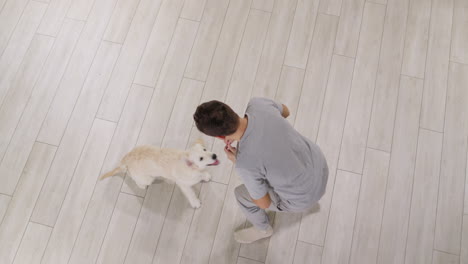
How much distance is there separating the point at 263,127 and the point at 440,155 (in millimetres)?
1531

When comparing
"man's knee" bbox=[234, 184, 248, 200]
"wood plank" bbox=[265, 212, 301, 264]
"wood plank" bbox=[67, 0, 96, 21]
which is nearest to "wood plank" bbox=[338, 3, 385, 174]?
"wood plank" bbox=[265, 212, 301, 264]

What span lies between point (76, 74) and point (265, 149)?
187 cm

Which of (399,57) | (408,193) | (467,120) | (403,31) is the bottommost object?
(408,193)

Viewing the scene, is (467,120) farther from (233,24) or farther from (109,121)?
(109,121)

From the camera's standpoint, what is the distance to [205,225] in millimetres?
2135

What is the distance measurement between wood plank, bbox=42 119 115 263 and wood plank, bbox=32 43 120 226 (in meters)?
0.04

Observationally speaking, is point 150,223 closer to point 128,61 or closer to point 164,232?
point 164,232

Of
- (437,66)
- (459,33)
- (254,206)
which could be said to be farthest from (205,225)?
(459,33)

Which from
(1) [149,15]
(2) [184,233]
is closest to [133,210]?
(2) [184,233]

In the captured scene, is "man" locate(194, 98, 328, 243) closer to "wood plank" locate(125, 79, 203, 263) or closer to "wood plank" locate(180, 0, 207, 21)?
"wood plank" locate(125, 79, 203, 263)

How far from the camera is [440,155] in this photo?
221 centimetres

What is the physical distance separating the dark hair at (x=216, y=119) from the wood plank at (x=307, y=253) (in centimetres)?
114

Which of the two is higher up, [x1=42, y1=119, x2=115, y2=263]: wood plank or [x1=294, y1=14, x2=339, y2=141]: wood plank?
[x1=294, y1=14, x2=339, y2=141]: wood plank

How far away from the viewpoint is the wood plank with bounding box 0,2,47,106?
2.57m
